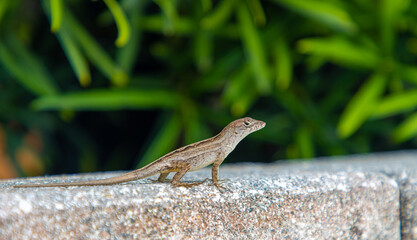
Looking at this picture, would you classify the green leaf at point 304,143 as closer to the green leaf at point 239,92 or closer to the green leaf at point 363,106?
the green leaf at point 363,106

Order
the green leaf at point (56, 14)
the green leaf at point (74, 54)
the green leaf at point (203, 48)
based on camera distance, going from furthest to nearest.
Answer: the green leaf at point (203, 48), the green leaf at point (74, 54), the green leaf at point (56, 14)

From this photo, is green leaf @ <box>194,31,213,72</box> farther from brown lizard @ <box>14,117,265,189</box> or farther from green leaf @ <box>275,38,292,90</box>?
brown lizard @ <box>14,117,265,189</box>

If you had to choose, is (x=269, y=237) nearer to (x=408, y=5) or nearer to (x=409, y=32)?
(x=408, y=5)

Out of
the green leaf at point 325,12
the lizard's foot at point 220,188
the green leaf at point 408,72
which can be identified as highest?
the green leaf at point 325,12

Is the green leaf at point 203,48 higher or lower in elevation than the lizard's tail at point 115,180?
higher

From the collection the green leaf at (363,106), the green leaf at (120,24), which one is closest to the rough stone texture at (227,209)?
the green leaf at (120,24)
